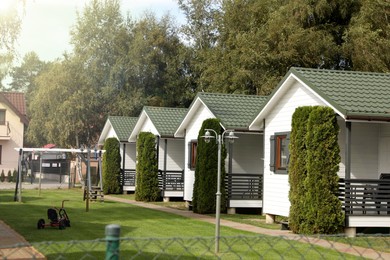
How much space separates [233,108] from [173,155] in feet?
25.0

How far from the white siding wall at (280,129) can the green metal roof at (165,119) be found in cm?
1018

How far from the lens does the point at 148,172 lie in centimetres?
3123

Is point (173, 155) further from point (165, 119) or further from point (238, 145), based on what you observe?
point (238, 145)

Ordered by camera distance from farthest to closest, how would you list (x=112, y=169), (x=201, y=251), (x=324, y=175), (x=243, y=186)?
(x=112, y=169) → (x=243, y=186) → (x=324, y=175) → (x=201, y=251)

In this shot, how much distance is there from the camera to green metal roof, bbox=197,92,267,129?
24672 mm

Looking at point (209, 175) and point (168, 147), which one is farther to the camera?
point (168, 147)

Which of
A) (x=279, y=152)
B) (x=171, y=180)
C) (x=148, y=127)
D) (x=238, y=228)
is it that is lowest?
(x=238, y=228)

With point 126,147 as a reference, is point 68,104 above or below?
above

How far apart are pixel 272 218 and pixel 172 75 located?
3634cm

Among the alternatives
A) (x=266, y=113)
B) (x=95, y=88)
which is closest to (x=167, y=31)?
(x=95, y=88)

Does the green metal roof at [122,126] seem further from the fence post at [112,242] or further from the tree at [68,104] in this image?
the fence post at [112,242]

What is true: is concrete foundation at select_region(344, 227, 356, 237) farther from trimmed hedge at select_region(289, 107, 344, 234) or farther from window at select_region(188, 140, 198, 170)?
window at select_region(188, 140, 198, 170)

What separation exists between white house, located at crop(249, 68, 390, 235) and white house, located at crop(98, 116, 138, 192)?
687 inches

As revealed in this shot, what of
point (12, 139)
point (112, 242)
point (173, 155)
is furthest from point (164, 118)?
point (112, 242)
